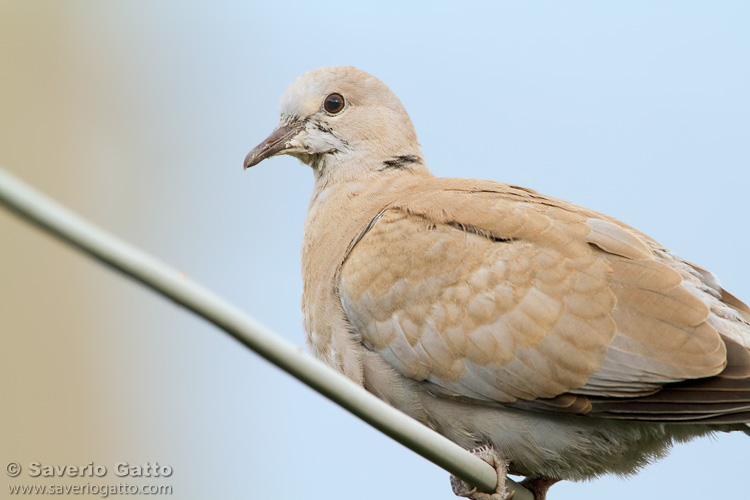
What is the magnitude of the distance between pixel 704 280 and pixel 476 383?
106cm

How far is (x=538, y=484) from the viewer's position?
13.7 feet

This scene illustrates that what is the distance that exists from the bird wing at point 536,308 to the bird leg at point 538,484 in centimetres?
78

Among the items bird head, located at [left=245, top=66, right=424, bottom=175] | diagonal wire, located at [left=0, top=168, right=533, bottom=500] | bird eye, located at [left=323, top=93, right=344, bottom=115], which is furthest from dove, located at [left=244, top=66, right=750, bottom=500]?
diagonal wire, located at [left=0, top=168, right=533, bottom=500]

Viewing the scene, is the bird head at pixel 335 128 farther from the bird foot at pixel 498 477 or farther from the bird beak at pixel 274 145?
the bird foot at pixel 498 477

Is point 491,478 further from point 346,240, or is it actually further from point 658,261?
point 346,240

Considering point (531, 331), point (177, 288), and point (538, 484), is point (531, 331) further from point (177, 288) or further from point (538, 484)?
point (177, 288)

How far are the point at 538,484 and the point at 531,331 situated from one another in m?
1.01

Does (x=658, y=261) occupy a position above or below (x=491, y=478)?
above

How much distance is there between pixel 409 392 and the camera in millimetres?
3713

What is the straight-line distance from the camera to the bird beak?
179 inches

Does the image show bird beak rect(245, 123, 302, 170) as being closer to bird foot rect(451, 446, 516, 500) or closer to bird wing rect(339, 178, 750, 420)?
bird wing rect(339, 178, 750, 420)

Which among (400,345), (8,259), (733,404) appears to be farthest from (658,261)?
(8,259)

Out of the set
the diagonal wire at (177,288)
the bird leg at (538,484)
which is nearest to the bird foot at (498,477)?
the bird leg at (538,484)

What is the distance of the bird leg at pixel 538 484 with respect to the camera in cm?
413
